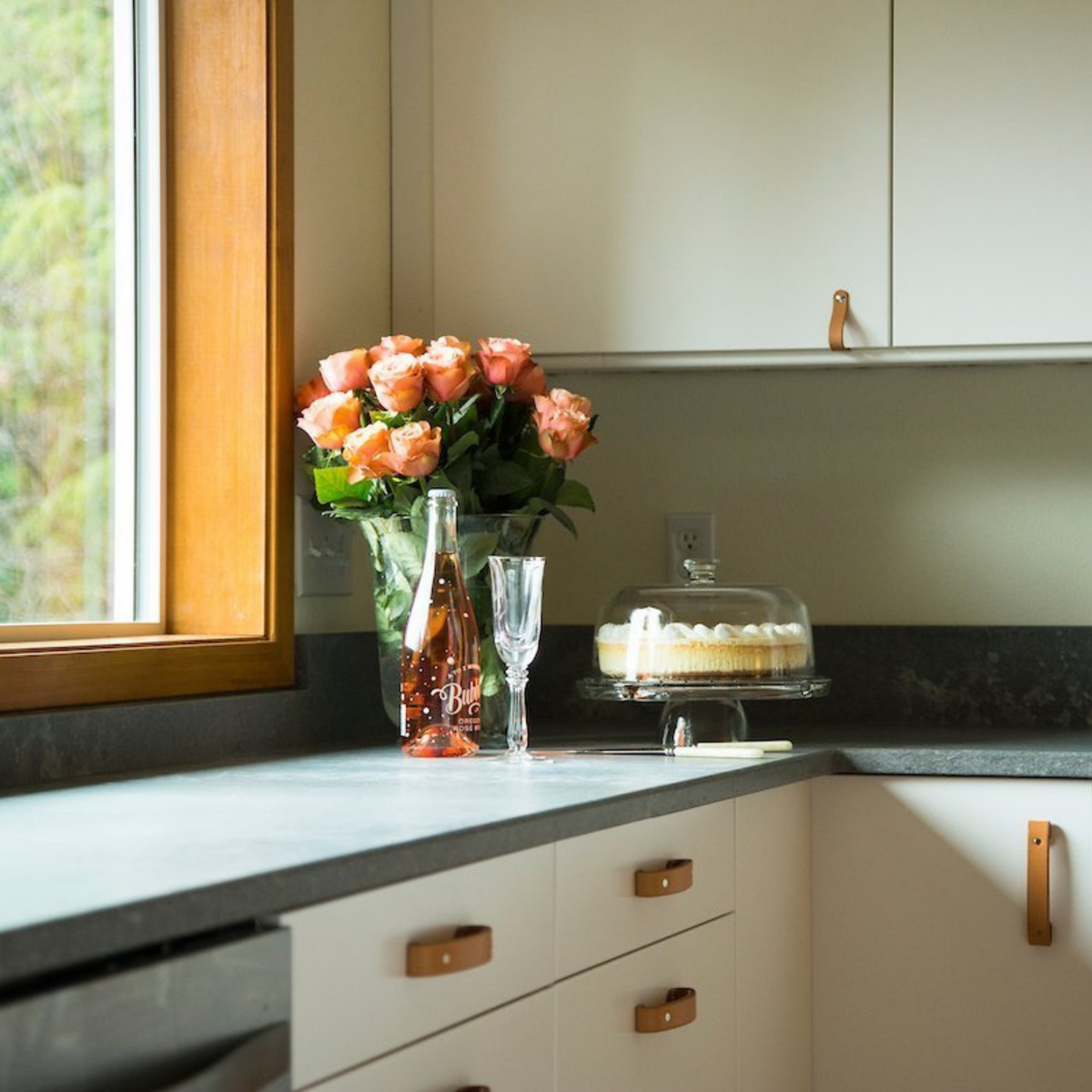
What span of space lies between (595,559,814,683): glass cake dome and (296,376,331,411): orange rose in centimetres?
43

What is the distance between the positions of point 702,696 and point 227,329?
27.8 inches

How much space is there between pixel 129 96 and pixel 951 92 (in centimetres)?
101

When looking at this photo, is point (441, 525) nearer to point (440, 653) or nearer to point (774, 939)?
point (440, 653)

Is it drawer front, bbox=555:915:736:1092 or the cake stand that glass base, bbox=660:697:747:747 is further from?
drawer front, bbox=555:915:736:1092

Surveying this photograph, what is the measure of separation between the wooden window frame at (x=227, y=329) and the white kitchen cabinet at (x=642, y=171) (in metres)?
0.31

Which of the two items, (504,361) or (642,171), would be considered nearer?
(504,361)

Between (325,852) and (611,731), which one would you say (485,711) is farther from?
A: (325,852)

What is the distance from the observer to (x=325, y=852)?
3.87 ft

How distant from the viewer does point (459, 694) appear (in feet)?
6.30

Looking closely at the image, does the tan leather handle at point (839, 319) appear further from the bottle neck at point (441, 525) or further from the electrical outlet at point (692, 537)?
the bottle neck at point (441, 525)

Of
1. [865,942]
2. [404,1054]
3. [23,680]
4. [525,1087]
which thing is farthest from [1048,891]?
[23,680]

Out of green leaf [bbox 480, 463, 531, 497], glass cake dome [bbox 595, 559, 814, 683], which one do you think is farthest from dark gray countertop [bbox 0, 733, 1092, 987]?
green leaf [bbox 480, 463, 531, 497]

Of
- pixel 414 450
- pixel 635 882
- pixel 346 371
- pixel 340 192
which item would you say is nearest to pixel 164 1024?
pixel 635 882

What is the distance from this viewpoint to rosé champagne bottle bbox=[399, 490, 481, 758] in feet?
6.28
